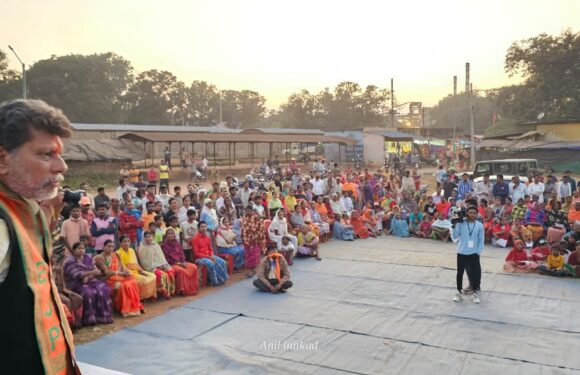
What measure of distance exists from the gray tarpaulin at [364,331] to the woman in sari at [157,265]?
2.01 feet

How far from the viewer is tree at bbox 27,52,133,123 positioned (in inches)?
1547

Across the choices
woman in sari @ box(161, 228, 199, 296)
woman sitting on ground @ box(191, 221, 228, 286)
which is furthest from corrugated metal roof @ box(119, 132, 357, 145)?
woman in sari @ box(161, 228, 199, 296)

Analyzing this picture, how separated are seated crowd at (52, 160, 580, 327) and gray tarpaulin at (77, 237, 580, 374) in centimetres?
64

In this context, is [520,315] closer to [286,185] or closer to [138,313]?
[138,313]

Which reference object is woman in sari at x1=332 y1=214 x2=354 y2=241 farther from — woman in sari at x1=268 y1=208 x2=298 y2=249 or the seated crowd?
woman in sari at x1=268 y1=208 x2=298 y2=249

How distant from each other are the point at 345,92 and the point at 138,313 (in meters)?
43.9

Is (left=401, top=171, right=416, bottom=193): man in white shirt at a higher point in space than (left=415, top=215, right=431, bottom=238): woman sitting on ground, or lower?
higher

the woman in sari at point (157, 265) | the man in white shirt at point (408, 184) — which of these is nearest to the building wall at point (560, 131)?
the man in white shirt at point (408, 184)

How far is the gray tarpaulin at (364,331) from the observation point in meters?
5.01

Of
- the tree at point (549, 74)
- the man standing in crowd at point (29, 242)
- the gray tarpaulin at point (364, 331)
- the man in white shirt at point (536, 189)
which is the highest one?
the tree at point (549, 74)

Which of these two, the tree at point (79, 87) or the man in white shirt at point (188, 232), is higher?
the tree at point (79, 87)

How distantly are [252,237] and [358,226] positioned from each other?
399 cm

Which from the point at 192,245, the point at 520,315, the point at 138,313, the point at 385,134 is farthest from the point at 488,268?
the point at 385,134

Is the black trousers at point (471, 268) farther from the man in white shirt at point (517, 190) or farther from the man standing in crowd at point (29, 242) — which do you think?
the man standing in crowd at point (29, 242)
